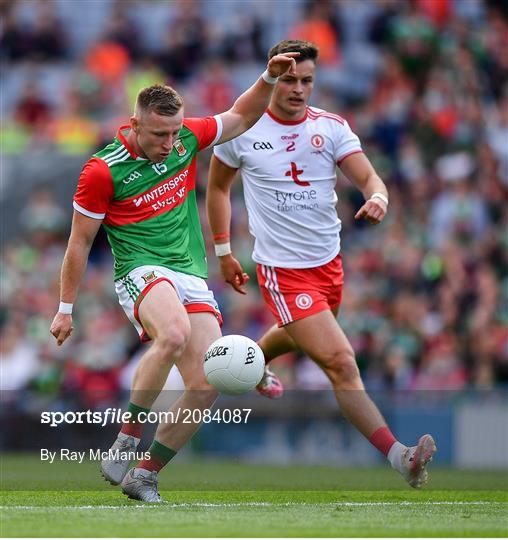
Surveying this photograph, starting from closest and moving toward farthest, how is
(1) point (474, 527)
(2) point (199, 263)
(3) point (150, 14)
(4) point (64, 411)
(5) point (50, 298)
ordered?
(1) point (474, 527) → (2) point (199, 263) → (4) point (64, 411) → (5) point (50, 298) → (3) point (150, 14)

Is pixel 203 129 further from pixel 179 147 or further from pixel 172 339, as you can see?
pixel 172 339

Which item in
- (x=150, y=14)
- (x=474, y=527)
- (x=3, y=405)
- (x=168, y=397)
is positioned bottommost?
(x=3, y=405)

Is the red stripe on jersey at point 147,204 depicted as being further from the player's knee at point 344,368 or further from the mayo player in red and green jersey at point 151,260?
the player's knee at point 344,368

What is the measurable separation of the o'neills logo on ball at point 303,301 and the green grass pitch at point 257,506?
128 cm

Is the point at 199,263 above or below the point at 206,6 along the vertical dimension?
above

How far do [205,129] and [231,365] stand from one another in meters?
1.57

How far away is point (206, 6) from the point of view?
2112 cm

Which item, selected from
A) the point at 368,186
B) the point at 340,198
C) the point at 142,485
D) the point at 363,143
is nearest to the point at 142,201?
the point at 368,186

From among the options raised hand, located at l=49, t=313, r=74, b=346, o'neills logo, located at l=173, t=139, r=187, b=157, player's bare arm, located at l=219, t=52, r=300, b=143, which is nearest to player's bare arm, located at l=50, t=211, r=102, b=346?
raised hand, located at l=49, t=313, r=74, b=346

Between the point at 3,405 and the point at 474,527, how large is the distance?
9537 mm

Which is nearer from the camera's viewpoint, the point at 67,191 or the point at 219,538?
the point at 219,538

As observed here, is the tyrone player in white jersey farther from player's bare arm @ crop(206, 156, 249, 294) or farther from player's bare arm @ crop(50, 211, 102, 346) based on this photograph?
player's bare arm @ crop(50, 211, 102, 346)

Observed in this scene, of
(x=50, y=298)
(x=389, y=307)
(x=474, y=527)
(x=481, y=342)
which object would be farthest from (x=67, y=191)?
(x=474, y=527)

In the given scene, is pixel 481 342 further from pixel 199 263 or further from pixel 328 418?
pixel 199 263
